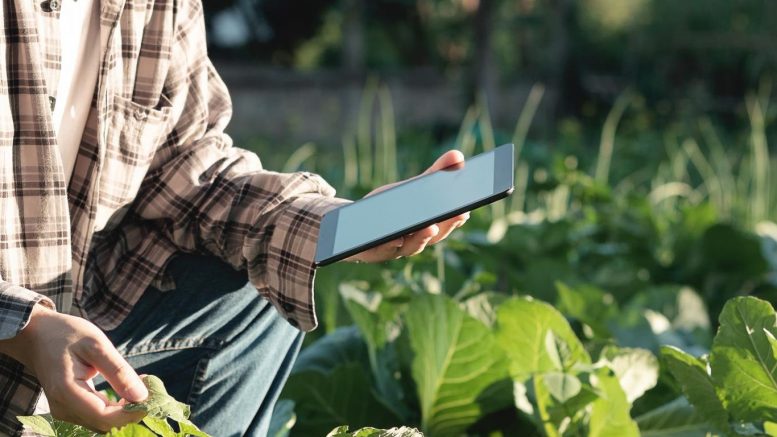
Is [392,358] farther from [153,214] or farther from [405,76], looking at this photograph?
[405,76]

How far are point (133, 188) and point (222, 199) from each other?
0.13 metres

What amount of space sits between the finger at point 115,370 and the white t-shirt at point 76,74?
1.43ft

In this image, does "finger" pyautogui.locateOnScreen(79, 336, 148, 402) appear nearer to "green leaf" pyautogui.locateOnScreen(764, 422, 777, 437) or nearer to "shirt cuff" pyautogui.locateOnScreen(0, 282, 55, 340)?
"shirt cuff" pyautogui.locateOnScreen(0, 282, 55, 340)

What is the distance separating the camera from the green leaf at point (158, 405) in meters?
1.16

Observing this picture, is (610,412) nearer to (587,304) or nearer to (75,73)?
(587,304)

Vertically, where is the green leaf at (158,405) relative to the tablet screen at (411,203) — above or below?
below

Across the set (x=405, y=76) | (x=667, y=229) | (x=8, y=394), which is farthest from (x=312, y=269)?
(x=405, y=76)

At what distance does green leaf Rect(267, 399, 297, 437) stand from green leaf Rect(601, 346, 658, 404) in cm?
56

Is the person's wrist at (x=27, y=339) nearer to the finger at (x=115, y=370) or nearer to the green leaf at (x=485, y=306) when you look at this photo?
the finger at (x=115, y=370)

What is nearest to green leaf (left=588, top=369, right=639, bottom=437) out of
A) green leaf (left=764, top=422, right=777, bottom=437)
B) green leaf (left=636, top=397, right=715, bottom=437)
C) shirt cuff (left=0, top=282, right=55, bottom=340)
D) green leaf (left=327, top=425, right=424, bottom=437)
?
green leaf (left=636, top=397, right=715, bottom=437)

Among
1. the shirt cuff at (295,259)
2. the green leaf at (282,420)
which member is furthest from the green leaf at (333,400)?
the shirt cuff at (295,259)

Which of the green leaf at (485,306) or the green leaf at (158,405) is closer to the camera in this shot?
the green leaf at (158,405)

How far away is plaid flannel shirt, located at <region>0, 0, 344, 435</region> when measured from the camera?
1.43 meters

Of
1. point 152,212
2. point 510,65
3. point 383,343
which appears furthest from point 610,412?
point 510,65
